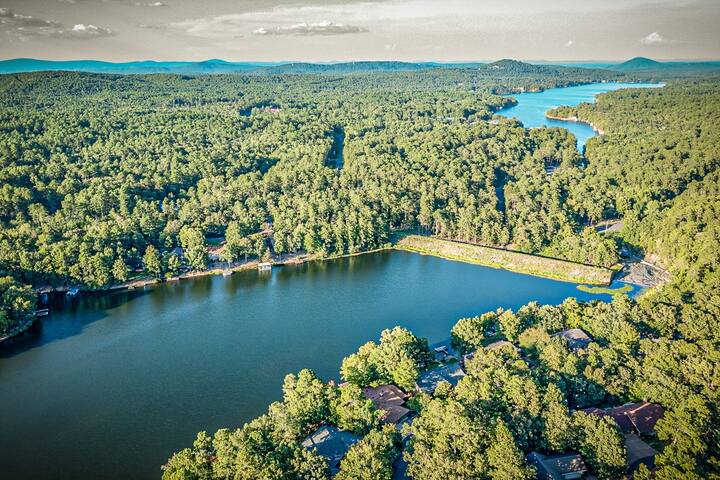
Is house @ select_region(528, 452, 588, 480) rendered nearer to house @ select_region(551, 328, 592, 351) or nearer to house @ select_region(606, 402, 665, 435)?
house @ select_region(606, 402, 665, 435)

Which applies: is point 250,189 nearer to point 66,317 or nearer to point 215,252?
point 215,252

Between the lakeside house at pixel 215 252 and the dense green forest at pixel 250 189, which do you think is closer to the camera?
the dense green forest at pixel 250 189

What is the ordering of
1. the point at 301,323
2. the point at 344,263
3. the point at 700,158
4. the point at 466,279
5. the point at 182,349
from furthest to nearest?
1. the point at 700,158
2. the point at 344,263
3. the point at 466,279
4. the point at 301,323
5. the point at 182,349

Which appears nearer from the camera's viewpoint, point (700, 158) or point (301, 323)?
point (301, 323)

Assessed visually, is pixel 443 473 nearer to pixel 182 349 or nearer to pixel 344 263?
pixel 182 349

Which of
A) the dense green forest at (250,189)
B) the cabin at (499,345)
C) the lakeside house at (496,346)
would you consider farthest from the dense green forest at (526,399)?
the dense green forest at (250,189)

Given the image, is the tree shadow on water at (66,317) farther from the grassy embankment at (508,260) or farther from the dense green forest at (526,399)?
the grassy embankment at (508,260)

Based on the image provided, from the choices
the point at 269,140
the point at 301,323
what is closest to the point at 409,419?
the point at 301,323
